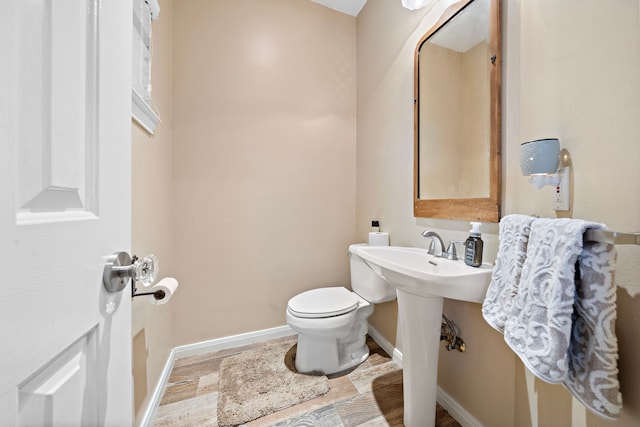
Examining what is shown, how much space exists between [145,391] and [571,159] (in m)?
1.91

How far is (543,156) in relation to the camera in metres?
0.73

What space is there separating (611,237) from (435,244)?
695 millimetres

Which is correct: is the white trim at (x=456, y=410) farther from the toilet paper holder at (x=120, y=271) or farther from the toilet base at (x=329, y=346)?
the toilet paper holder at (x=120, y=271)

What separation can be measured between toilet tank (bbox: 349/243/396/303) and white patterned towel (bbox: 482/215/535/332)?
0.74 meters

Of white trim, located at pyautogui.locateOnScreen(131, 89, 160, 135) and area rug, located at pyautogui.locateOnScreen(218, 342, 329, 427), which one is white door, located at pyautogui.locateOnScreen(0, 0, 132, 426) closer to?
white trim, located at pyautogui.locateOnScreen(131, 89, 160, 135)

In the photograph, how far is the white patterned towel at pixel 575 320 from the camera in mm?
555

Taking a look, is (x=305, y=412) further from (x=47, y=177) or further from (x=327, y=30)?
(x=327, y=30)

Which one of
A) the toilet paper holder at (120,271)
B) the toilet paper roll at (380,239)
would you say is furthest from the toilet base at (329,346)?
the toilet paper holder at (120,271)

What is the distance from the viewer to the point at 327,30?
199cm

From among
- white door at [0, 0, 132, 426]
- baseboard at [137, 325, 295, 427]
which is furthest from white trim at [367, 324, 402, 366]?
white door at [0, 0, 132, 426]

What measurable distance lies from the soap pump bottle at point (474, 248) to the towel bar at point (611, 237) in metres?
0.41

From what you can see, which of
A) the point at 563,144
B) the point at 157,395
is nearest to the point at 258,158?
the point at 157,395

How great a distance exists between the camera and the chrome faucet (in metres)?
1.19

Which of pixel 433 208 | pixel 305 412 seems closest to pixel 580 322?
pixel 433 208
